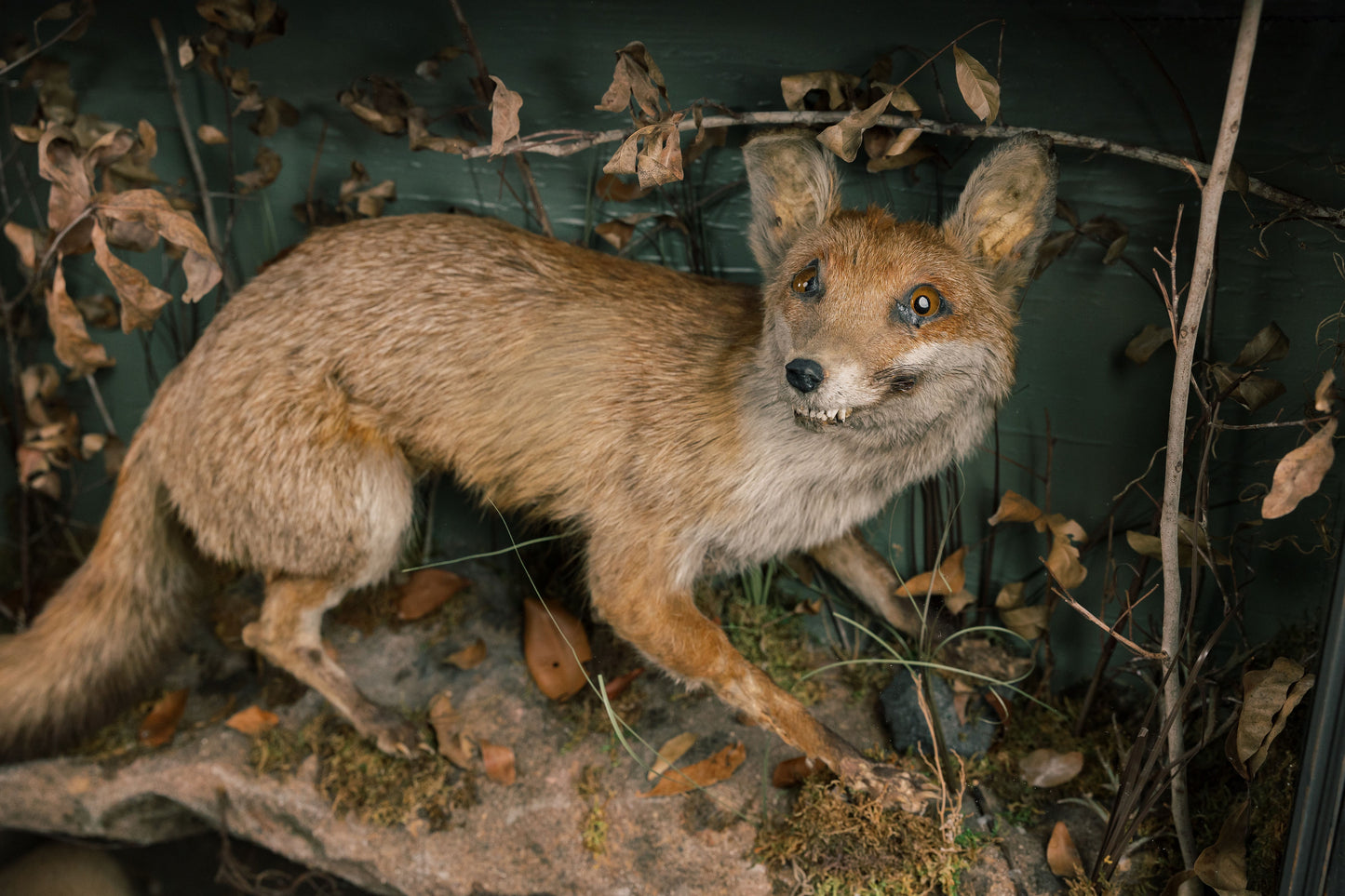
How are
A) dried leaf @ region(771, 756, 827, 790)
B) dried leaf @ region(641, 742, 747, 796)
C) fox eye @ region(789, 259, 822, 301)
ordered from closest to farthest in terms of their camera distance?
1. fox eye @ region(789, 259, 822, 301)
2. dried leaf @ region(771, 756, 827, 790)
3. dried leaf @ region(641, 742, 747, 796)

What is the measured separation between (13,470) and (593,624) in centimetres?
273

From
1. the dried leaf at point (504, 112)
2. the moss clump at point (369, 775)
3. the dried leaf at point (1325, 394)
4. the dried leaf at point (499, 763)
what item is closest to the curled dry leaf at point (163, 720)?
the moss clump at point (369, 775)

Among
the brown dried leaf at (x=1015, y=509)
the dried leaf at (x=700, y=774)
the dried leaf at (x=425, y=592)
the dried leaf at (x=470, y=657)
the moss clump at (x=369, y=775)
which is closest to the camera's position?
the brown dried leaf at (x=1015, y=509)

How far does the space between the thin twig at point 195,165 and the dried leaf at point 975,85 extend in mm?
2574

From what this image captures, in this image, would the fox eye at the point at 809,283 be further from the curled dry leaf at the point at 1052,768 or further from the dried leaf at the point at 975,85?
the curled dry leaf at the point at 1052,768

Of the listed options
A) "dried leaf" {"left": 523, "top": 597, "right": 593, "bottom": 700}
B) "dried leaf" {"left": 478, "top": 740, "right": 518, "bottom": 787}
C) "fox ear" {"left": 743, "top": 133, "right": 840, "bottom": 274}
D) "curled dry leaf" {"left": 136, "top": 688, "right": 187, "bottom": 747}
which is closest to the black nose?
"fox ear" {"left": 743, "top": 133, "right": 840, "bottom": 274}

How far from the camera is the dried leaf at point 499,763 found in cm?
285

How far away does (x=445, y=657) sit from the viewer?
3.24 m

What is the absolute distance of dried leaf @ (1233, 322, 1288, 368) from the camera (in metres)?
2.07

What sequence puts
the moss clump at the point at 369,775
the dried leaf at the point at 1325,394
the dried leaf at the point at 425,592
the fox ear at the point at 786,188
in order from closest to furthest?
the dried leaf at the point at 1325,394 → the fox ear at the point at 786,188 → the moss clump at the point at 369,775 → the dried leaf at the point at 425,592

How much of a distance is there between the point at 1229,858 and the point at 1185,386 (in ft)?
3.51

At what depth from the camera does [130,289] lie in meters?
2.44

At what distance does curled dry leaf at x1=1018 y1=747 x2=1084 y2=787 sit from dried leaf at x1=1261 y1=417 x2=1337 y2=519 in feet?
3.74

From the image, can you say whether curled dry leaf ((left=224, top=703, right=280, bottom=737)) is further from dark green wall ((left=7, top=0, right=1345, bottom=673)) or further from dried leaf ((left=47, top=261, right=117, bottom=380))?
dark green wall ((left=7, top=0, right=1345, bottom=673))
